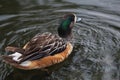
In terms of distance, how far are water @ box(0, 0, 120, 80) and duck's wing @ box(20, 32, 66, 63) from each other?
1.27 ft

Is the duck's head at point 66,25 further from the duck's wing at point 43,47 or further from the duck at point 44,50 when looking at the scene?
the duck's wing at point 43,47

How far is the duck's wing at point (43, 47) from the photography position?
26.6 ft

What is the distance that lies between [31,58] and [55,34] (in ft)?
4.92

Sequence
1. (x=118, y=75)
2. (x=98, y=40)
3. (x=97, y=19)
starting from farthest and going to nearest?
(x=97, y=19)
(x=98, y=40)
(x=118, y=75)

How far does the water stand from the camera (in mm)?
8242

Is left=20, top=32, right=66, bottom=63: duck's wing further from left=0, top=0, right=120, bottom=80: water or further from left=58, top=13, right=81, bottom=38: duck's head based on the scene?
left=0, top=0, right=120, bottom=80: water

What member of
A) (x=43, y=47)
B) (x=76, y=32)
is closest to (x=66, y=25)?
(x=76, y=32)

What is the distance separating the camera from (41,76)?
8.34m

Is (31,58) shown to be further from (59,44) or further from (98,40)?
(98,40)

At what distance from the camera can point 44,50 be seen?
834 cm

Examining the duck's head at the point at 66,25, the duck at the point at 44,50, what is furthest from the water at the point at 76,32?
the duck's head at the point at 66,25

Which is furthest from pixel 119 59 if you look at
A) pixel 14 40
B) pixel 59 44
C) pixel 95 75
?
pixel 14 40

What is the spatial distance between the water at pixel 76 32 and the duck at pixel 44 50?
22cm

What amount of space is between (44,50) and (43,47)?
0.07m
